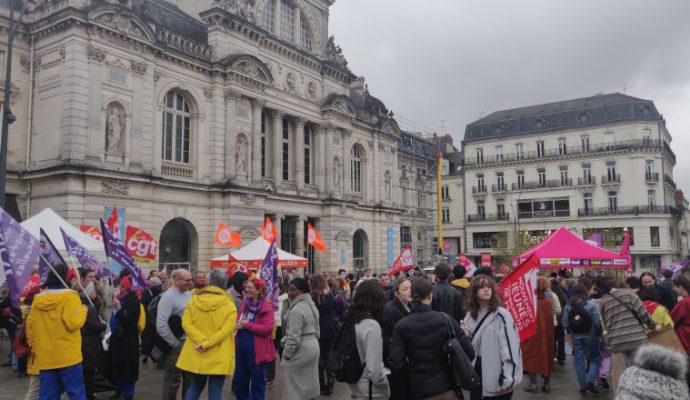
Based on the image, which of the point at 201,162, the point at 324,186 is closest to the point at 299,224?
the point at 324,186

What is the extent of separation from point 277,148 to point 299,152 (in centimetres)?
182

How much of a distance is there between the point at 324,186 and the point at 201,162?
31.0ft

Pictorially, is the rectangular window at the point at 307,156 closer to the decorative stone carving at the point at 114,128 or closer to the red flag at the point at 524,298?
the decorative stone carving at the point at 114,128

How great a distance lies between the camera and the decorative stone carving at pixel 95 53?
20987mm

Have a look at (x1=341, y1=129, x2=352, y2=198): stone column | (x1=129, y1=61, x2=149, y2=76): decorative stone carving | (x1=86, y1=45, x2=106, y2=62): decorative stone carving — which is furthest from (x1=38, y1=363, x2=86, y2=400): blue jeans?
(x1=341, y1=129, x2=352, y2=198): stone column

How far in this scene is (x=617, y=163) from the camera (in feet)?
166

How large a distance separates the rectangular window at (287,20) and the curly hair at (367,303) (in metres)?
28.1

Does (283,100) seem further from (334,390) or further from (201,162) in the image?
(334,390)

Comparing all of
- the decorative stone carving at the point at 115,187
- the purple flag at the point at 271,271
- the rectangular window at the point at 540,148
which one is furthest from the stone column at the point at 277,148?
the rectangular window at the point at 540,148

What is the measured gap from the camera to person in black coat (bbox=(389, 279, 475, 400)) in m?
5.08

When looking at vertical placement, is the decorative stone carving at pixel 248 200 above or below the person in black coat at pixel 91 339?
above

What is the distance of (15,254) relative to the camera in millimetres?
8016

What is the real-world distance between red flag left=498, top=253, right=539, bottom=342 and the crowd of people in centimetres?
85

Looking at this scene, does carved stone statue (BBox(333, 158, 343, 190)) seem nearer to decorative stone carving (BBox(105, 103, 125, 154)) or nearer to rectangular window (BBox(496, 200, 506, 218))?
decorative stone carving (BBox(105, 103, 125, 154))
